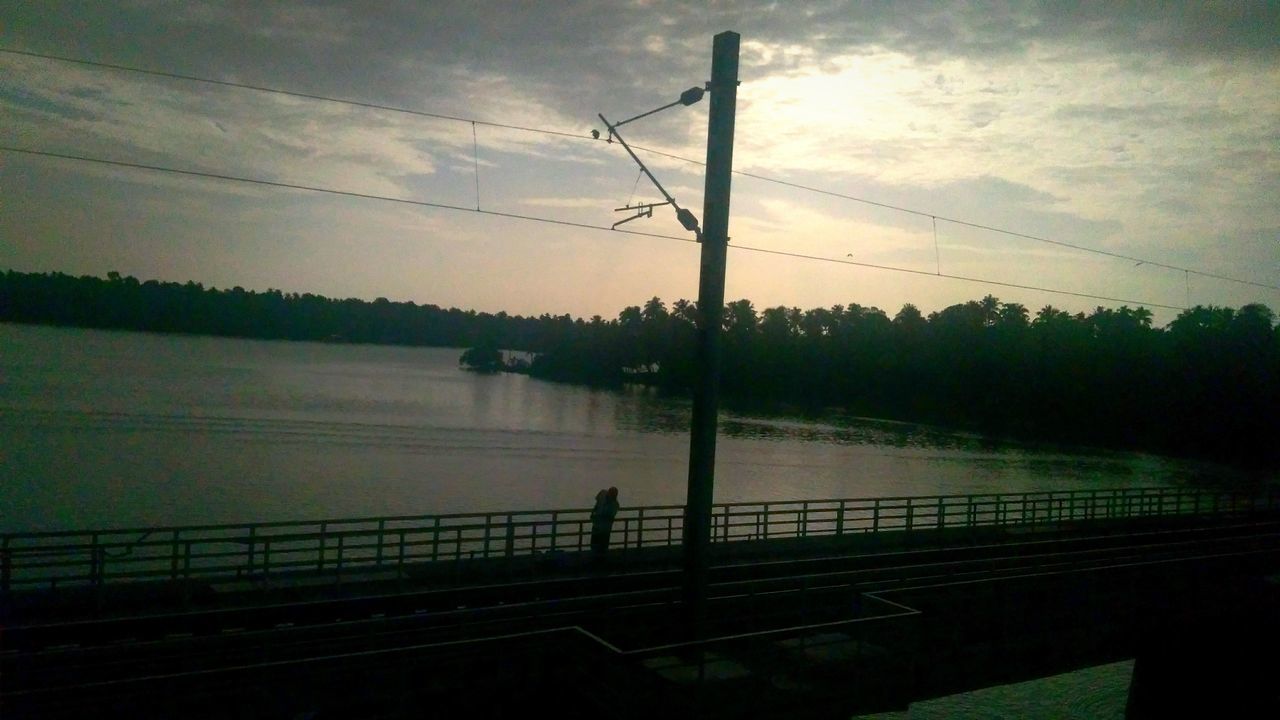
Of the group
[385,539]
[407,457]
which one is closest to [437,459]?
[407,457]

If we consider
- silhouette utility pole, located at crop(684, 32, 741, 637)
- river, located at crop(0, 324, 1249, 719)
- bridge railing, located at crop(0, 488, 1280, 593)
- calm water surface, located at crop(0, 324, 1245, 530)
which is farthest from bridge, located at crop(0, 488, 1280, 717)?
calm water surface, located at crop(0, 324, 1245, 530)

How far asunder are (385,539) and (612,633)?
18.0 m

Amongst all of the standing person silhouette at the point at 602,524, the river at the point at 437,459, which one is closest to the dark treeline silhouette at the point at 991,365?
the river at the point at 437,459

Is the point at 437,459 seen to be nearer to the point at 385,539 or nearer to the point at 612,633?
the point at 385,539

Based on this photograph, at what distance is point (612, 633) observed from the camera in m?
8.45

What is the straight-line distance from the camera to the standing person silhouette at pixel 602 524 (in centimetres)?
1360

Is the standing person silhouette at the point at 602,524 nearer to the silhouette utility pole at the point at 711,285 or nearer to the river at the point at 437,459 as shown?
the silhouette utility pole at the point at 711,285

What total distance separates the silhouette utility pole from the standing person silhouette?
4.92 meters

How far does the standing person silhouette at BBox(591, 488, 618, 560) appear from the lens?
44.6 ft

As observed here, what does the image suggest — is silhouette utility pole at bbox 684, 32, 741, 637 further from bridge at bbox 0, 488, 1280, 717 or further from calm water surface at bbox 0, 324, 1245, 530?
calm water surface at bbox 0, 324, 1245, 530

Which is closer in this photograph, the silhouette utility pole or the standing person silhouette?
the silhouette utility pole

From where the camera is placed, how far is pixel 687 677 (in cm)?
719

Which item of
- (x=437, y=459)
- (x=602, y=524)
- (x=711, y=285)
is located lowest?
(x=437, y=459)

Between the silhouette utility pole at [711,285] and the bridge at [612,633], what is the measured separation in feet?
2.82
